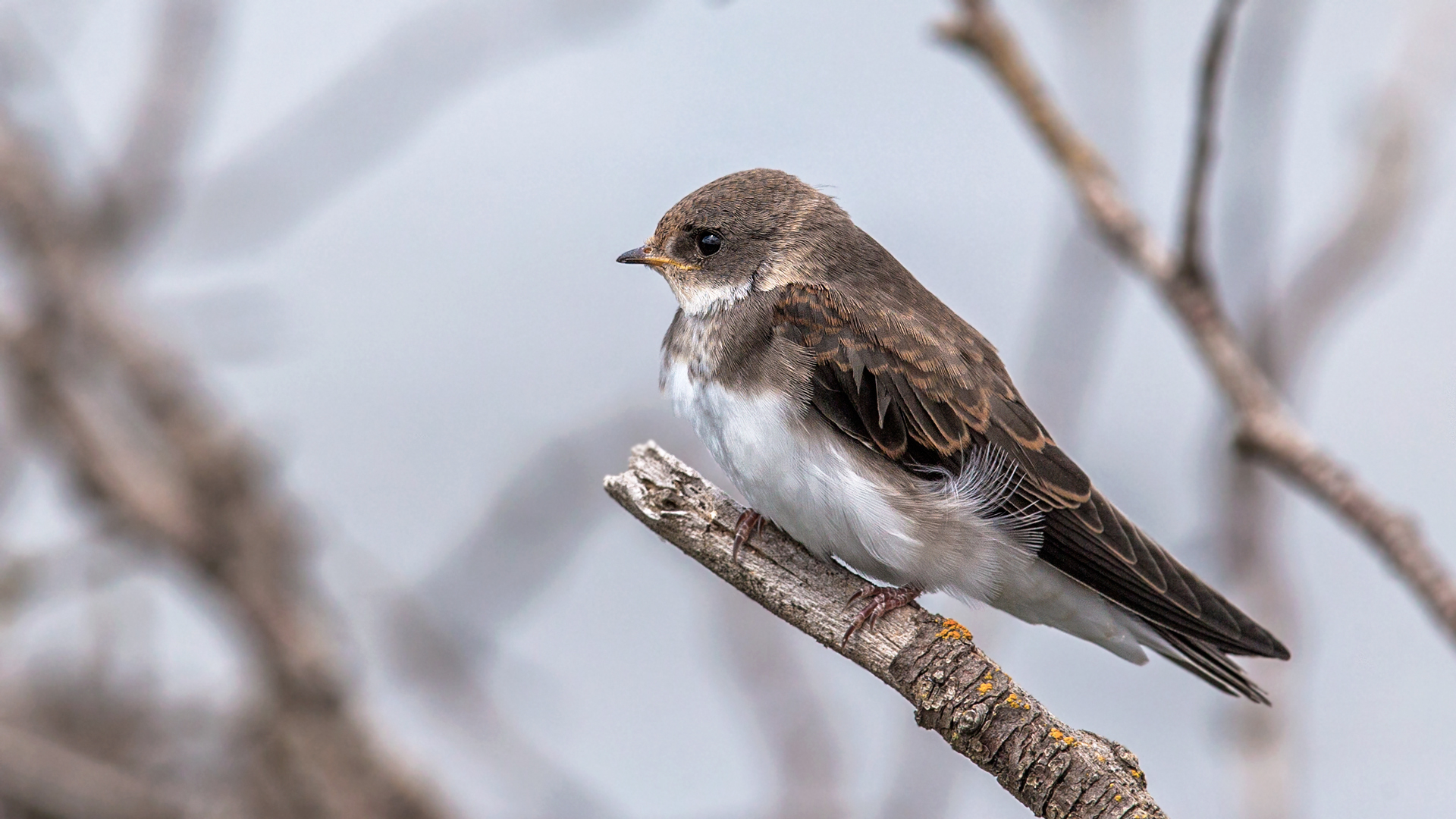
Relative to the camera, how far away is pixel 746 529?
3.17m

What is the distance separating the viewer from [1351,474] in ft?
11.3

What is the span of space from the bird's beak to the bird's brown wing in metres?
0.52

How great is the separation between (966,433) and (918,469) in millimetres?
182

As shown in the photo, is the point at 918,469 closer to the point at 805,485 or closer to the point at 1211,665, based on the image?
the point at 805,485

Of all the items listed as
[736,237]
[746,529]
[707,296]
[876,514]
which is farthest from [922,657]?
[736,237]

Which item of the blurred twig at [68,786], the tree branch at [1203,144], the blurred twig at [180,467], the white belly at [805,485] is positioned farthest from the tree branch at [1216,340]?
the blurred twig at [68,786]

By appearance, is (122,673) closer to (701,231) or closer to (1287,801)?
(701,231)

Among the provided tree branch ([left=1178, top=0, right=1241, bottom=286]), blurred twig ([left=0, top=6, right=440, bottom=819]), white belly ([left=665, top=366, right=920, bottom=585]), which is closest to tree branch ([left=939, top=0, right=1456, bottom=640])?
tree branch ([left=1178, top=0, right=1241, bottom=286])

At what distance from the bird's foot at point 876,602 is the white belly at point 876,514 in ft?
0.93

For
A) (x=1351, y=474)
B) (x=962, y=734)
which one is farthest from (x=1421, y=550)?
(x=962, y=734)

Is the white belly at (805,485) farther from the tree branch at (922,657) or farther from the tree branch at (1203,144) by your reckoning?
the tree branch at (1203,144)

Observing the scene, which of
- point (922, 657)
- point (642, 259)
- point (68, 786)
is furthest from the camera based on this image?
point (68, 786)

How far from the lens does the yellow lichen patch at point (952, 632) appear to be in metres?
2.70

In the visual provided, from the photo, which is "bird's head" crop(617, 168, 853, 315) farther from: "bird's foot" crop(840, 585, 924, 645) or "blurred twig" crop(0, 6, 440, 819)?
"blurred twig" crop(0, 6, 440, 819)
